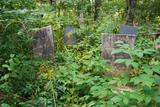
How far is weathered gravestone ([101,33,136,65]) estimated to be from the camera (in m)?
6.16

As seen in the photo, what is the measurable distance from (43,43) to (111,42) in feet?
4.18

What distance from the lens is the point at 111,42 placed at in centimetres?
618

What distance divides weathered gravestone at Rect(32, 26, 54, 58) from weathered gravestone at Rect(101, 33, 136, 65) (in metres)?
1.00

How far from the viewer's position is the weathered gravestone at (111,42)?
6.16 meters

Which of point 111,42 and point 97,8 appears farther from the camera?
point 97,8

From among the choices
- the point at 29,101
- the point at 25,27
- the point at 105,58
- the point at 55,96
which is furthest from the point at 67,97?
the point at 105,58

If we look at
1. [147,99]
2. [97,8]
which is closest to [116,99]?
[147,99]

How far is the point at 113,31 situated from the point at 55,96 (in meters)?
3.65

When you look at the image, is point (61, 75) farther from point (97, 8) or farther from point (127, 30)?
point (97, 8)

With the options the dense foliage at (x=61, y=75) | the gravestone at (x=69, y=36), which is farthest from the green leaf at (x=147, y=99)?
the gravestone at (x=69, y=36)

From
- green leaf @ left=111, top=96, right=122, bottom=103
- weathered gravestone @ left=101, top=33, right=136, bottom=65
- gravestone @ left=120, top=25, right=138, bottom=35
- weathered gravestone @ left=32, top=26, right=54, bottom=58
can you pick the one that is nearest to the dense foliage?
green leaf @ left=111, top=96, right=122, bottom=103

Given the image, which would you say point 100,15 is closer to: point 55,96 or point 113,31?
point 113,31

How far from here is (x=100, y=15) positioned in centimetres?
1013

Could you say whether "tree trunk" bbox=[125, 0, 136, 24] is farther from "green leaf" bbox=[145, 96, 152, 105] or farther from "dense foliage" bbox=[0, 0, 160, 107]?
"green leaf" bbox=[145, 96, 152, 105]
